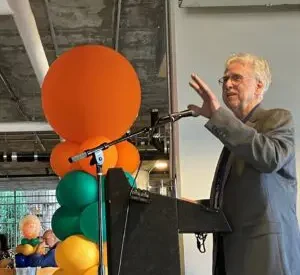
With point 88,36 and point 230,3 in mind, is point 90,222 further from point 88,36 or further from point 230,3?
point 88,36

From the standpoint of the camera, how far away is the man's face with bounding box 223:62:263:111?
1.59m

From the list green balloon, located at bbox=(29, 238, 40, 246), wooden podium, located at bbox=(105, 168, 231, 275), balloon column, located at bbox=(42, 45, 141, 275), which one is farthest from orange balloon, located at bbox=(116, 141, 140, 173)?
green balloon, located at bbox=(29, 238, 40, 246)

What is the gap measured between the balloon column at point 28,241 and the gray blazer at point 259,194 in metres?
4.09

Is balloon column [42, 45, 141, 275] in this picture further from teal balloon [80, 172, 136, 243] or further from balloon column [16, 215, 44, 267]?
balloon column [16, 215, 44, 267]

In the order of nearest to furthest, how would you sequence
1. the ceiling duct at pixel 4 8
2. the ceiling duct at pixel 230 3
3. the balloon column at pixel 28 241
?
the ceiling duct at pixel 230 3, the ceiling duct at pixel 4 8, the balloon column at pixel 28 241

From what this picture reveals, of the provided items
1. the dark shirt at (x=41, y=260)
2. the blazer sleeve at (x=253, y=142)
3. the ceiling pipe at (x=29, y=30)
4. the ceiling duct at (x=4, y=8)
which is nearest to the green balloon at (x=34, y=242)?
the dark shirt at (x=41, y=260)

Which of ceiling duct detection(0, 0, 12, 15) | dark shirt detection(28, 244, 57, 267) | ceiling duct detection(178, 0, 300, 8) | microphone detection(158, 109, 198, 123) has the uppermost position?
ceiling duct detection(0, 0, 12, 15)

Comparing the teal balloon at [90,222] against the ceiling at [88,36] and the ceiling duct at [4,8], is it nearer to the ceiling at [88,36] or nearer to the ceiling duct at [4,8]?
the ceiling at [88,36]

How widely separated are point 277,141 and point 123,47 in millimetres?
4759

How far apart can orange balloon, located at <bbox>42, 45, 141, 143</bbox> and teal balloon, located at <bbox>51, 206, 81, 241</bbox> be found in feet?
1.40

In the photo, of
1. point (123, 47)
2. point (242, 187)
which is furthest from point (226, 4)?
point (123, 47)

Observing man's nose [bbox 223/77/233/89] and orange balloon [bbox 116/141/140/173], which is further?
orange balloon [bbox 116/141/140/173]

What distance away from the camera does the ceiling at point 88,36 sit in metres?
4.98

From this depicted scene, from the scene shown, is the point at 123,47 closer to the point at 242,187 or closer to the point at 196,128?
the point at 196,128
